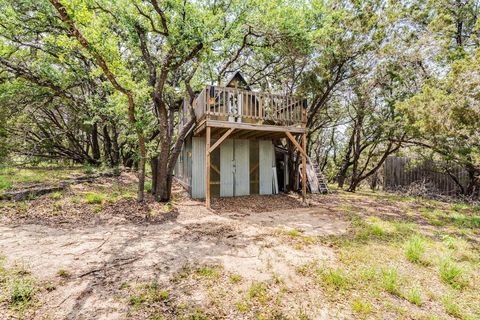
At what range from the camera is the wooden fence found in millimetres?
11273

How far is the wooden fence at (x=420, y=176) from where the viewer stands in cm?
1127

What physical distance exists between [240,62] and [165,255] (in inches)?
374

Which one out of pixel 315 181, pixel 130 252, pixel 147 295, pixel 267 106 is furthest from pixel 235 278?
pixel 315 181

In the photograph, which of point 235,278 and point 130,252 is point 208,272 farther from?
point 130,252

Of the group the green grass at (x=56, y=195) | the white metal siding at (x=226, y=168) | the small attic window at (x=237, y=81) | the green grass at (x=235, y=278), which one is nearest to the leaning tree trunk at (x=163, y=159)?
the white metal siding at (x=226, y=168)

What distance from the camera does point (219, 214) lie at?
23.4 feet

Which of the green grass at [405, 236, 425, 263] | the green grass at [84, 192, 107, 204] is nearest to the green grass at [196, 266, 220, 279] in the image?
the green grass at [405, 236, 425, 263]

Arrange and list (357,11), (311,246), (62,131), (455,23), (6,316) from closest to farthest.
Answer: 1. (6,316)
2. (311,246)
3. (357,11)
4. (455,23)
5. (62,131)

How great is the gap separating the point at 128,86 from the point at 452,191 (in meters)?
14.5

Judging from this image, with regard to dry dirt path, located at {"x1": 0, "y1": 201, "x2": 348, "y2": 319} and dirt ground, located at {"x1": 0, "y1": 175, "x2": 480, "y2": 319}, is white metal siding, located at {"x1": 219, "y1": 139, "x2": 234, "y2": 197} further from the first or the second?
dry dirt path, located at {"x1": 0, "y1": 201, "x2": 348, "y2": 319}

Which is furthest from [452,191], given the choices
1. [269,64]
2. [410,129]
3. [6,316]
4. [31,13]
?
[31,13]

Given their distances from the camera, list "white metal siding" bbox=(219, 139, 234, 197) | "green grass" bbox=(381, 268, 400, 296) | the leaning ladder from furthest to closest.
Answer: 1. the leaning ladder
2. "white metal siding" bbox=(219, 139, 234, 197)
3. "green grass" bbox=(381, 268, 400, 296)

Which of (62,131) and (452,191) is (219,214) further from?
(62,131)

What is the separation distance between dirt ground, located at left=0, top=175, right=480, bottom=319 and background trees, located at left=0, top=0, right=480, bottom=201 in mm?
2158
